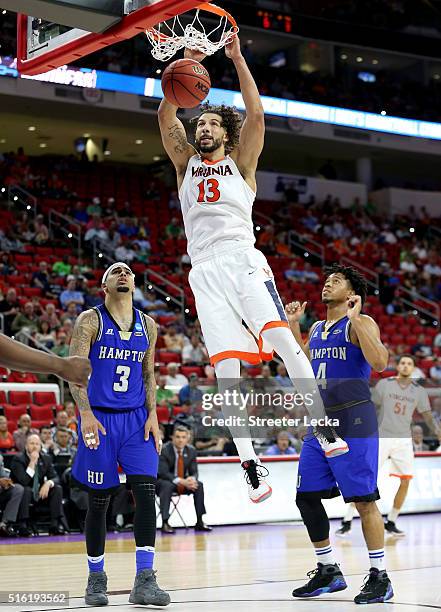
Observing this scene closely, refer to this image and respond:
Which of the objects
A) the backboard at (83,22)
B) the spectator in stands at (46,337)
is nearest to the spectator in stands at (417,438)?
the spectator in stands at (46,337)

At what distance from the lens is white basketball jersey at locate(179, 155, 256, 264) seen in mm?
6504

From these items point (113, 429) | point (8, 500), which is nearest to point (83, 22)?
point (113, 429)

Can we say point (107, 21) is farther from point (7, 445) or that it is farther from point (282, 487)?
point (282, 487)

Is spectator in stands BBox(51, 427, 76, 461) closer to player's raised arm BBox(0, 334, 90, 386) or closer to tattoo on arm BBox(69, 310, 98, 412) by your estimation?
tattoo on arm BBox(69, 310, 98, 412)

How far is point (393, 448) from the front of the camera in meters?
13.4

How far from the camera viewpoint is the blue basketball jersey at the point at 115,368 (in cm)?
723

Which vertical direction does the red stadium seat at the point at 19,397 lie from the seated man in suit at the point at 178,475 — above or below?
above

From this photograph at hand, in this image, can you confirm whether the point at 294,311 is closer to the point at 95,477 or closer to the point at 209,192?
the point at 209,192

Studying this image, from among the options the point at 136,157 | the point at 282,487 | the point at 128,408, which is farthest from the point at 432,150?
the point at 128,408

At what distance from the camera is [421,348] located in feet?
72.1

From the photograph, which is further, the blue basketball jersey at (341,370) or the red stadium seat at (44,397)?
the red stadium seat at (44,397)

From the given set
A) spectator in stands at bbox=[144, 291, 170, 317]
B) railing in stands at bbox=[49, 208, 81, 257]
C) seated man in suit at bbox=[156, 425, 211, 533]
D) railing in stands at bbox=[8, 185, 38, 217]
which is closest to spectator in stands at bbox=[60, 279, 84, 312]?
spectator in stands at bbox=[144, 291, 170, 317]

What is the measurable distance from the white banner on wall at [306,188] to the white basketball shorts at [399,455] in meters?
16.7

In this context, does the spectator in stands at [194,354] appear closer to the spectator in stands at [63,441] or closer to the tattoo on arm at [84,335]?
the spectator in stands at [63,441]
